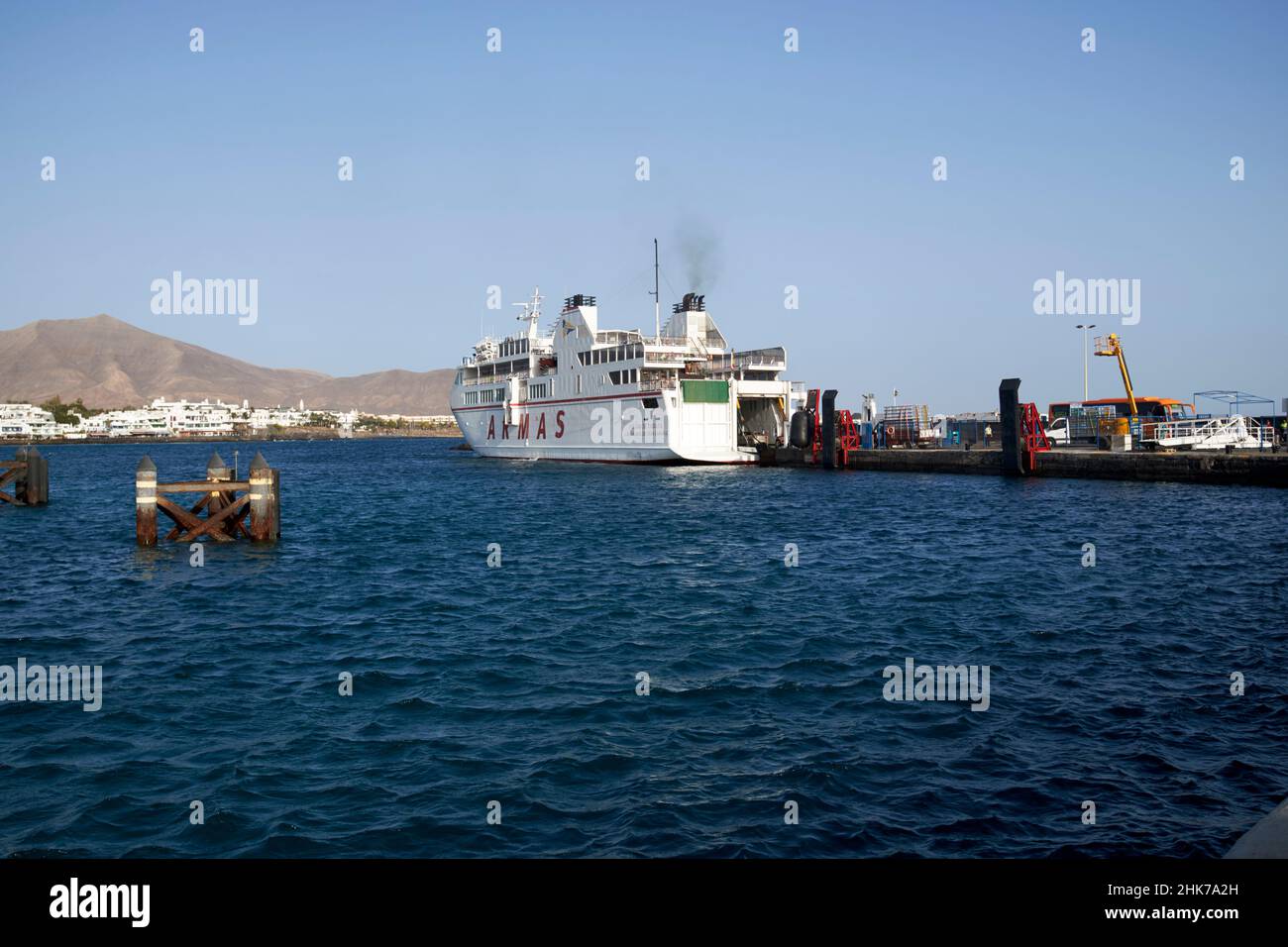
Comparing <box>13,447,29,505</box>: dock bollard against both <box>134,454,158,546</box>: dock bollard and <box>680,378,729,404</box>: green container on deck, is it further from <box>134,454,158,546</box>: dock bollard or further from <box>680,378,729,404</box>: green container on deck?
<box>680,378,729,404</box>: green container on deck

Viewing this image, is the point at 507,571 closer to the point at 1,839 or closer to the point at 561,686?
the point at 561,686

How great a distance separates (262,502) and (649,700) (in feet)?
60.5

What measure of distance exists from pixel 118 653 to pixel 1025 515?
28.5 meters

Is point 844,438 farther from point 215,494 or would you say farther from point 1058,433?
point 215,494

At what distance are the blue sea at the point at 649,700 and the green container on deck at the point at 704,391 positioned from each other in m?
32.0

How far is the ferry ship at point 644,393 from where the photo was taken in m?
60.0

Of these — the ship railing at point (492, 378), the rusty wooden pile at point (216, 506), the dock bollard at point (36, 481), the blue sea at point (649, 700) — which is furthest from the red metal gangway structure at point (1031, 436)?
the dock bollard at point (36, 481)

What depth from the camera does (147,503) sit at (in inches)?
1016

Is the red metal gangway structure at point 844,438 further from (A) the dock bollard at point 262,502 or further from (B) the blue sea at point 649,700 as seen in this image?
(A) the dock bollard at point 262,502

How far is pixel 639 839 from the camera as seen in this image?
8039 mm

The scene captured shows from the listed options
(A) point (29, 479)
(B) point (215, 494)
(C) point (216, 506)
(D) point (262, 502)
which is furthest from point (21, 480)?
(D) point (262, 502)

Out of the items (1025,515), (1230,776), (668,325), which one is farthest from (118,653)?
(668,325)

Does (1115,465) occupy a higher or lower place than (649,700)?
higher

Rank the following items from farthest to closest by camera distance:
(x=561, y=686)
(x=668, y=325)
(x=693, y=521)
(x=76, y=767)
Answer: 1. (x=668, y=325)
2. (x=693, y=521)
3. (x=561, y=686)
4. (x=76, y=767)
